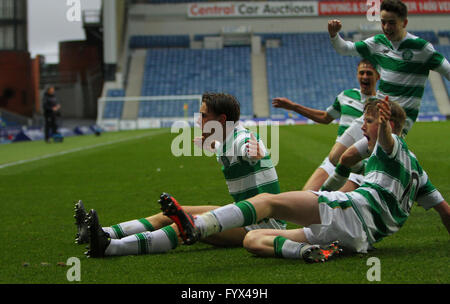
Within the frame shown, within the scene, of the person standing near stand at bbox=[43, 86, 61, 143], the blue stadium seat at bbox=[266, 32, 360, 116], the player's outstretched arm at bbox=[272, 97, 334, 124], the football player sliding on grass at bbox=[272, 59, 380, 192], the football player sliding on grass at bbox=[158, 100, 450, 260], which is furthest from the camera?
the blue stadium seat at bbox=[266, 32, 360, 116]

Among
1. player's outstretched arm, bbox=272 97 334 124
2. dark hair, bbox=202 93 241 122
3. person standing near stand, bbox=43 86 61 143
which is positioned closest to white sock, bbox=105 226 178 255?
dark hair, bbox=202 93 241 122

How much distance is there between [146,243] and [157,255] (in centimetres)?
11

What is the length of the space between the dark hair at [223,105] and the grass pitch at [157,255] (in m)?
0.92

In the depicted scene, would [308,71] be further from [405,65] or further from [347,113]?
[405,65]

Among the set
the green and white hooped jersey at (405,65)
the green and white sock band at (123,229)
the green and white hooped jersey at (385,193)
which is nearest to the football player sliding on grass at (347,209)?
the green and white hooped jersey at (385,193)

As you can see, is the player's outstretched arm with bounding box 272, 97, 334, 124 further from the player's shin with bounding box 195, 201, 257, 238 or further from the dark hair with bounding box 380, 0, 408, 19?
the player's shin with bounding box 195, 201, 257, 238

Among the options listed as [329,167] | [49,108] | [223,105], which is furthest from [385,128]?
[49,108]

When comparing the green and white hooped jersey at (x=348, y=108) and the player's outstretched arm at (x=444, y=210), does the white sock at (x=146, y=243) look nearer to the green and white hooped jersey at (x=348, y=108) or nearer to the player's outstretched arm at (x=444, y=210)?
the player's outstretched arm at (x=444, y=210)

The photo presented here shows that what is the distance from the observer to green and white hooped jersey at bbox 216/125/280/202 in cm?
405

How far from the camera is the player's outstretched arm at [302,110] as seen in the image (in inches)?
212

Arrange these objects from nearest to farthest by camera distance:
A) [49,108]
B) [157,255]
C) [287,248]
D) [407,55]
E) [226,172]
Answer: [287,248] → [157,255] → [226,172] → [407,55] → [49,108]

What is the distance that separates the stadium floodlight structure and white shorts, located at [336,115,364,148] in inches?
1278

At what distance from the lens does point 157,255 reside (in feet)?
13.3

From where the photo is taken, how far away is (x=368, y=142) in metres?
5.12
